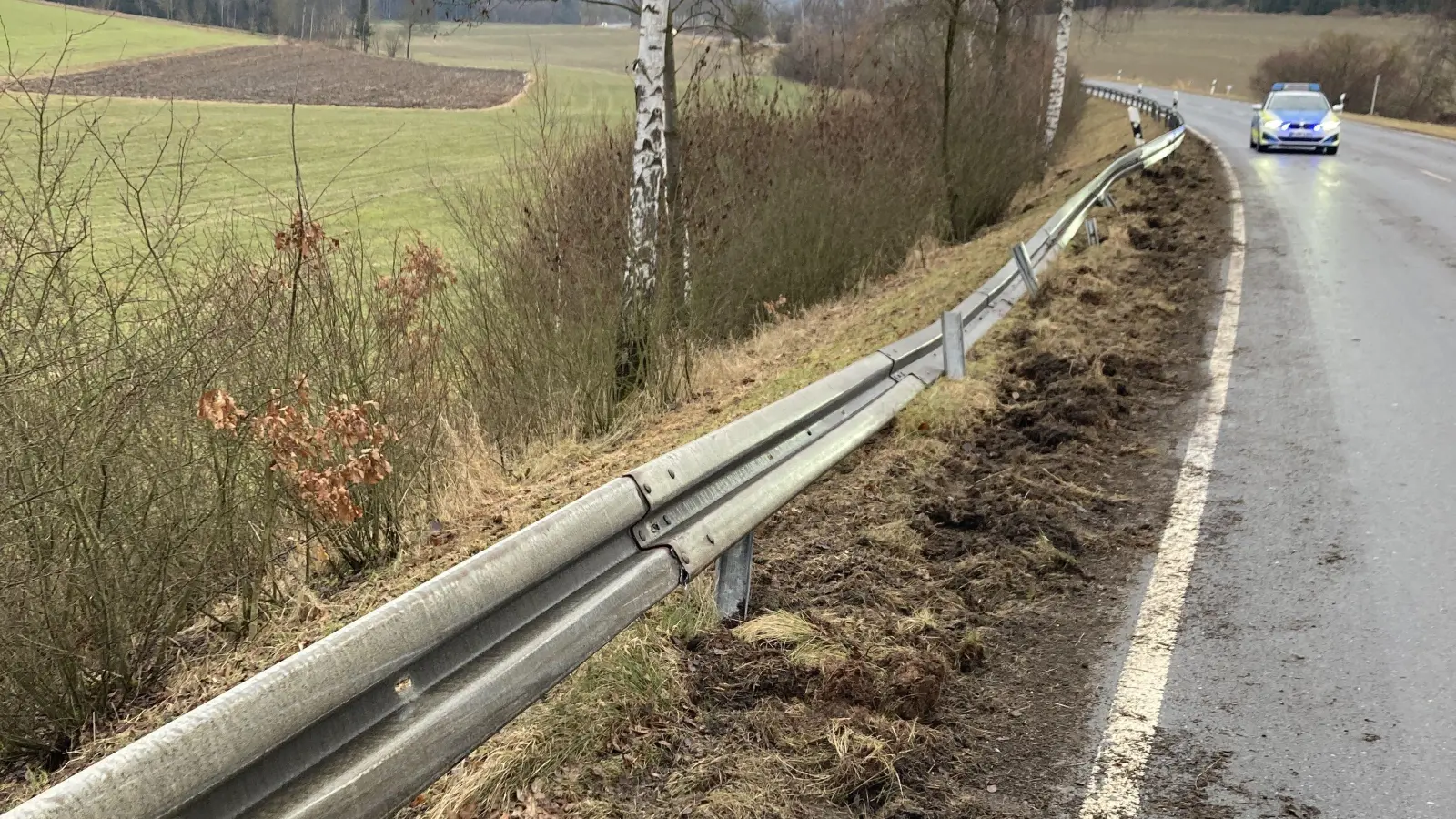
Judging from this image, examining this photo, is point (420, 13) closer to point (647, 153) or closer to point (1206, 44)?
point (647, 153)

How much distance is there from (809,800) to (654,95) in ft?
21.4


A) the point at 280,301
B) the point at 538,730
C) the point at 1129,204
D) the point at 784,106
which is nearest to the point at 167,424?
the point at 280,301

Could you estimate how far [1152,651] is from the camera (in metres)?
3.76

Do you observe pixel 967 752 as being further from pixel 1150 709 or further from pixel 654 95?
pixel 654 95

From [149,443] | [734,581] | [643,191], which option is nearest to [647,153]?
[643,191]

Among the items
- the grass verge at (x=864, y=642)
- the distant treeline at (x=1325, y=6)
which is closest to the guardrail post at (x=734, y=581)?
the grass verge at (x=864, y=642)

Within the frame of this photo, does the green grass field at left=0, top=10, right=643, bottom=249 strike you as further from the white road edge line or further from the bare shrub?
the white road edge line

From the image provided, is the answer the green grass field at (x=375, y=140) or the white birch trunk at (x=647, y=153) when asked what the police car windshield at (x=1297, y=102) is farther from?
the white birch trunk at (x=647, y=153)

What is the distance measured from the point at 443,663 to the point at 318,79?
53419 mm

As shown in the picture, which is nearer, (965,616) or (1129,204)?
(965,616)

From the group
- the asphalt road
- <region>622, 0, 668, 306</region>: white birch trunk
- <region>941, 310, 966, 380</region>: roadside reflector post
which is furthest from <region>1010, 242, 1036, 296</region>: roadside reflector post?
<region>622, 0, 668, 306</region>: white birch trunk

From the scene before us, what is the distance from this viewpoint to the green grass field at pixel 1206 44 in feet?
243

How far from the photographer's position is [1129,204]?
1505 centimetres

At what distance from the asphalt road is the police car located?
601 inches
